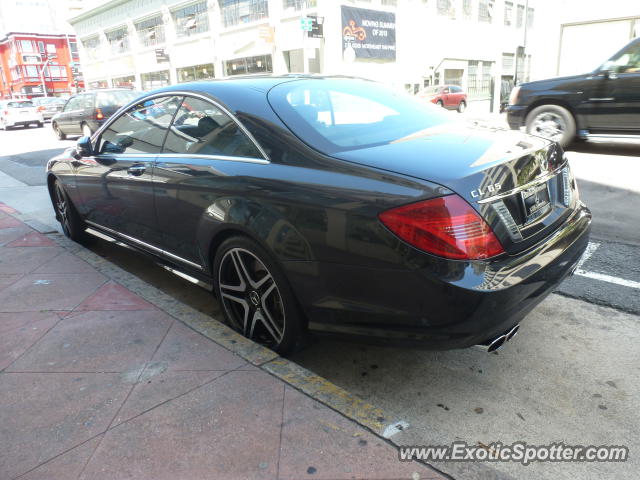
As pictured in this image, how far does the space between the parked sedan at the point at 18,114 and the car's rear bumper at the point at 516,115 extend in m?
25.4

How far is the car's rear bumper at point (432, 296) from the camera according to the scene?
2.09 meters

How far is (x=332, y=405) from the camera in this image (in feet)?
7.64

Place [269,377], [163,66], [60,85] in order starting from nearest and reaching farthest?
[269,377], [163,66], [60,85]

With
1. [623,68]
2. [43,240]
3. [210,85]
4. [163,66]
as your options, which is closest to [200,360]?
[210,85]

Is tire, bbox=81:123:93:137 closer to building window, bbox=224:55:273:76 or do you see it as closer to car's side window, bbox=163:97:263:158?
car's side window, bbox=163:97:263:158

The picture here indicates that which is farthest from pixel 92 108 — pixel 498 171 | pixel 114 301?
pixel 498 171

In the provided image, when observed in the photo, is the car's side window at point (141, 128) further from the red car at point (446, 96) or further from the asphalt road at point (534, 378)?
the red car at point (446, 96)

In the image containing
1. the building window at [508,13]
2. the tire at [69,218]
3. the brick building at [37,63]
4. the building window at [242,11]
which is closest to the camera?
the tire at [69,218]

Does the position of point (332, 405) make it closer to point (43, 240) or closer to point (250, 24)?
point (43, 240)

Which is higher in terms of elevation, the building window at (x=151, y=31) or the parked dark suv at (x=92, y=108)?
the building window at (x=151, y=31)

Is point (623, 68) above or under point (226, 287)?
above

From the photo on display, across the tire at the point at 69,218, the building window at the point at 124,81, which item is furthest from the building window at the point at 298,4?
the tire at the point at 69,218

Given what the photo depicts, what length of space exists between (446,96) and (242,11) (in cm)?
1421

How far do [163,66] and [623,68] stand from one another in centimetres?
3846
